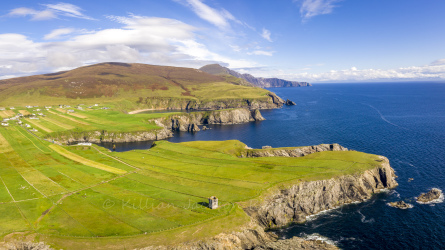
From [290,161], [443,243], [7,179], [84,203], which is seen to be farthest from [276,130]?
[7,179]

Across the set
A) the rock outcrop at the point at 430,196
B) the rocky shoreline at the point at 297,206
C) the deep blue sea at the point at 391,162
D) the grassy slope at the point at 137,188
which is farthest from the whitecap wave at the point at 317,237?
the rock outcrop at the point at 430,196

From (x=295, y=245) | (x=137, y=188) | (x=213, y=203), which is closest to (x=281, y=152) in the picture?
(x=213, y=203)

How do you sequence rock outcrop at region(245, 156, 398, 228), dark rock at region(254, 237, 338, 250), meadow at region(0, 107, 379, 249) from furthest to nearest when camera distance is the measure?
1. rock outcrop at region(245, 156, 398, 228)
2. meadow at region(0, 107, 379, 249)
3. dark rock at region(254, 237, 338, 250)

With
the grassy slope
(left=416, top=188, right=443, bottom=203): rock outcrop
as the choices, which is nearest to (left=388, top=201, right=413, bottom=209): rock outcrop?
(left=416, top=188, right=443, bottom=203): rock outcrop

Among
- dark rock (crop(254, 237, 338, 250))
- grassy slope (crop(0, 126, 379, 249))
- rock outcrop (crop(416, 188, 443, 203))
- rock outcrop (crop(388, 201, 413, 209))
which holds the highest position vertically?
grassy slope (crop(0, 126, 379, 249))

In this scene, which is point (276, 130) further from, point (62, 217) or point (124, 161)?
point (62, 217)

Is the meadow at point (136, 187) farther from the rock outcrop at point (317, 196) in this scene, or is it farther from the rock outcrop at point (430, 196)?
the rock outcrop at point (430, 196)

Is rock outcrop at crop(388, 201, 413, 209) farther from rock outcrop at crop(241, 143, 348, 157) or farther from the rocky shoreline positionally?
rock outcrop at crop(241, 143, 348, 157)
